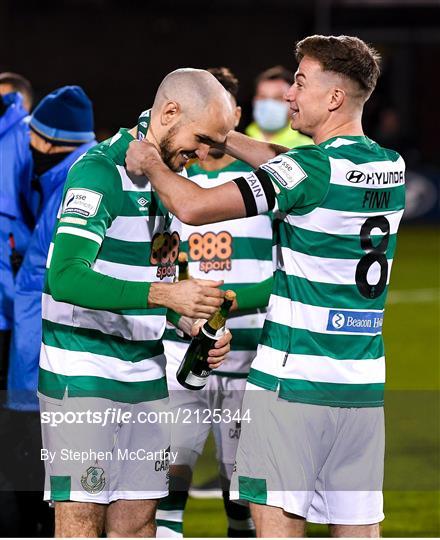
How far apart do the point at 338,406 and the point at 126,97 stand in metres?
22.3

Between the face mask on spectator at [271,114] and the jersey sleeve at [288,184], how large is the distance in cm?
415

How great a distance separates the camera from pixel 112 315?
4.48 m

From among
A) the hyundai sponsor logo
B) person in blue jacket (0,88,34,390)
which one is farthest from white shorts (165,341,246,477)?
the hyundai sponsor logo

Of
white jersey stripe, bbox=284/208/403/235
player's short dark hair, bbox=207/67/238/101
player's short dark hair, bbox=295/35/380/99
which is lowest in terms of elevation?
white jersey stripe, bbox=284/208/403/235

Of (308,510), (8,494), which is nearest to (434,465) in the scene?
(8,494)

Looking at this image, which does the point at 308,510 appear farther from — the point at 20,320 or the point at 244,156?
the point at 20,320

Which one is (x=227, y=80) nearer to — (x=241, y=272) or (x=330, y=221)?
(x=241, y=272)

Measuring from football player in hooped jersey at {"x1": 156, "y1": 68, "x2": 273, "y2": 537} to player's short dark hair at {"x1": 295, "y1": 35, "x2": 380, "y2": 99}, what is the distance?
1.68 m

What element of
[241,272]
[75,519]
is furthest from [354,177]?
Result: [241,272]

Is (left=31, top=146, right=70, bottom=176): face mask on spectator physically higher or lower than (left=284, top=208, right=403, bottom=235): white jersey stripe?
lower

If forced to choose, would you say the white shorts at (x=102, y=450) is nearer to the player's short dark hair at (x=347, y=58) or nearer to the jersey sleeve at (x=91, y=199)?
the jersey sleeve at (x=91, y=199)

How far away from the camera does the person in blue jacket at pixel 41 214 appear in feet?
18.8

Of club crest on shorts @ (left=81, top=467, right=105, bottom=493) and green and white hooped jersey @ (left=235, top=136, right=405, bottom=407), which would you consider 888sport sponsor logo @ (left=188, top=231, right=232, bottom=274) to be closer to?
green and white hooped jersey @ (left=235, top=136, right=405, bottom=407)

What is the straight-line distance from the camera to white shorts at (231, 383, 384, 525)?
4336 millimetres
